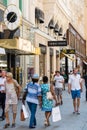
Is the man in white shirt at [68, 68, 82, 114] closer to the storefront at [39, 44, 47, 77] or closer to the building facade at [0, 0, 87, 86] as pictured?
the building facade at [0, 0, 87, 86]

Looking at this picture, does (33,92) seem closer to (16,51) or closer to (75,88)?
(75,88)

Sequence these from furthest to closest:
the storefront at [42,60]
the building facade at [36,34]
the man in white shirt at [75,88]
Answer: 1. the storefront at [42,60]
2. the building facade at [36,34]
3. the man in white shirt at [75,88]

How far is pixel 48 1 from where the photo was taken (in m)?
34.3

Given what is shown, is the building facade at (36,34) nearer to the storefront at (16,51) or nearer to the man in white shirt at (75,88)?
the storefront at (16,51)

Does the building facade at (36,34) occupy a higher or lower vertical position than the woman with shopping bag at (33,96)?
higher

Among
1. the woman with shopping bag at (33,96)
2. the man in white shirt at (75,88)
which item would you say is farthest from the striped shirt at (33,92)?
the man in white shirt at (75,88)

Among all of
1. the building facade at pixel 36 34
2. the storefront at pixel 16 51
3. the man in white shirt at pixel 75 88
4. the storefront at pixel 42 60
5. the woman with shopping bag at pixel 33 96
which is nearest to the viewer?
the woman with shopping bag at pixel 33 96

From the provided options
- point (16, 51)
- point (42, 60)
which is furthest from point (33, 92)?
point (42, 60)

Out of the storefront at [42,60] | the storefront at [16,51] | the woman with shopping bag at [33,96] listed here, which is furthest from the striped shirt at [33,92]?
the storefront at [42,60]

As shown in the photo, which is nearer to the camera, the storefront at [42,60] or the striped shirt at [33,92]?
the striped shirt at [33,92]

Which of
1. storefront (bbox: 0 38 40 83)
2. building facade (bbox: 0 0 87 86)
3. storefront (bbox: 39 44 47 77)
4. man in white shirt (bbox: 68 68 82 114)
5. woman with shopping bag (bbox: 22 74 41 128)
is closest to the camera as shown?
woman with shopping bag (bbox: 22 74 41 128)

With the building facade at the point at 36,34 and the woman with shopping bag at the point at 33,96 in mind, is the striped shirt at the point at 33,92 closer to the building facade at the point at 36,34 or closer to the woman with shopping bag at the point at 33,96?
the woman with shopping bag at the point at 33,96

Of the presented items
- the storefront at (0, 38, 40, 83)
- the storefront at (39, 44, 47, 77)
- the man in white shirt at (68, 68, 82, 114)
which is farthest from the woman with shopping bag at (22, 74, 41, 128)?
the storefront at (39, 44, 47, 77)

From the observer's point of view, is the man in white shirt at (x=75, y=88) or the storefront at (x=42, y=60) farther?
the storefront at (x=42, y=60)
